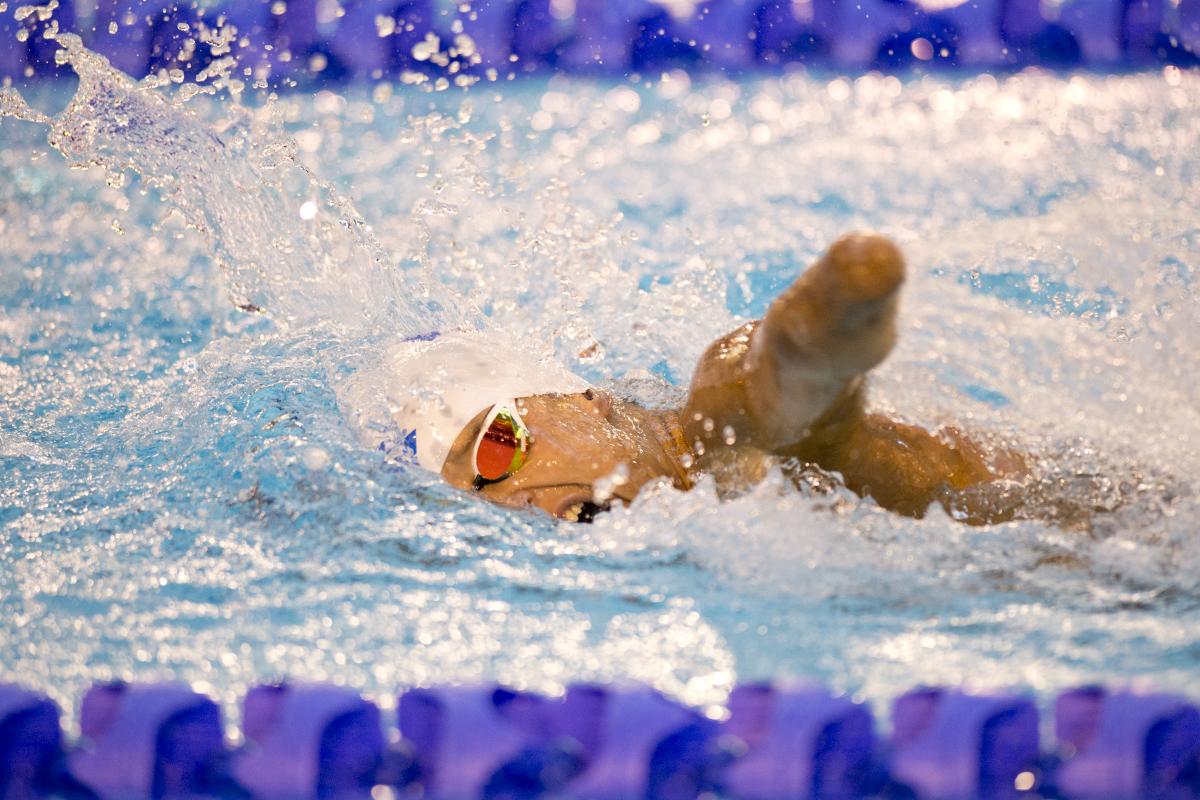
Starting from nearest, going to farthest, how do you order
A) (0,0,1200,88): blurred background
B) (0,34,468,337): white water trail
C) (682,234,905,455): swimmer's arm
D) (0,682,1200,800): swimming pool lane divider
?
(682,234,905,455): swimmer's arm → (0,682,1200,800): swimming pool lane divider → (0,34,468,337): white water trail → (0,0,1200,88): blurred background

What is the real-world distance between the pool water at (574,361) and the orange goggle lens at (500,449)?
0.18ft

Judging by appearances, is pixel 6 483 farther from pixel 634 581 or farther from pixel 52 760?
pixel 634 581

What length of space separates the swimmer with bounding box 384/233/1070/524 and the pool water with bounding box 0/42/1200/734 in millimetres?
51

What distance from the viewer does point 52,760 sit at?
4.34ft

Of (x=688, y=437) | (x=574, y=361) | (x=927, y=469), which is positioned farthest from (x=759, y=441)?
(x=574, y=361)

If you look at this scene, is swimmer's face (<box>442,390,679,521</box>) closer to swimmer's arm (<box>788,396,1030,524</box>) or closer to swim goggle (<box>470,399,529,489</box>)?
swim goggle (<box>470,399,529,489</box>)

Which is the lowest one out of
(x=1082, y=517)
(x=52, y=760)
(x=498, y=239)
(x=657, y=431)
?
(x=52, y=760)

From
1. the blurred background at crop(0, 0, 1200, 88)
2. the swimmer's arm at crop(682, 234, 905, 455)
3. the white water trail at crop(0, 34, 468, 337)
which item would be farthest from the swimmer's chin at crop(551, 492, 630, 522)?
the blurred background at crop(0, 0, 1200, 88)

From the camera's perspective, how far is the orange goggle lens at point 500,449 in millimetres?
1675

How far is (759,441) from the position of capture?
5.03ft

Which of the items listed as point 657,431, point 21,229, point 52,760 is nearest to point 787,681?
point 657,431

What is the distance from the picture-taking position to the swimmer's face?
1.63 metres

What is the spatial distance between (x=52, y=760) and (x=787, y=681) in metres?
0.85

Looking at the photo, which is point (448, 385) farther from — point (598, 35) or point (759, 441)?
point (598, 35)
